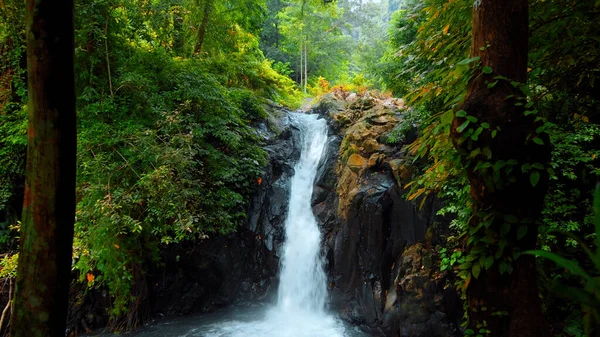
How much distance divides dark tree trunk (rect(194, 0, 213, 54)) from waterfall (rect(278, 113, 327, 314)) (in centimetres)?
474

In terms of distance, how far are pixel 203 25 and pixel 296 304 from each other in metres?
8.39

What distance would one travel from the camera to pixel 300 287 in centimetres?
854

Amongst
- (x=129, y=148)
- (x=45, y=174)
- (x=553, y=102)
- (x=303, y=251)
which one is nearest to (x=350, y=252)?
(x=303, y=251)

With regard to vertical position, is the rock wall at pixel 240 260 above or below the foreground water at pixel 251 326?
above

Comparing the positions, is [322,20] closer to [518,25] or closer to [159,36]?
[159,36]

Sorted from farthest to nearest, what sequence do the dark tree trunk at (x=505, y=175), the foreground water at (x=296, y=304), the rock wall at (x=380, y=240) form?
the foreground water at (x=296, y=304), the rock wall at (x=380, y=240), the dark tree trunk at (x=505, y=175)

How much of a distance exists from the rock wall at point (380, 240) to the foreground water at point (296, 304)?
0.39 metres

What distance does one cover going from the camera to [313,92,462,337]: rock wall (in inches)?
239

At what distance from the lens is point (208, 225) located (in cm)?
745

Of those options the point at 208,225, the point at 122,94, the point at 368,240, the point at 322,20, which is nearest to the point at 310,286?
the point at 368,240

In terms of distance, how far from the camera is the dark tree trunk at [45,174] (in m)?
1.94

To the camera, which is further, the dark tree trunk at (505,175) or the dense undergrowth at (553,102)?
the dense undergrowth at (553,102)

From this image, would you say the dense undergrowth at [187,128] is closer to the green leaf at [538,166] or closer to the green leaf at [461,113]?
the green leaf at [461,113]

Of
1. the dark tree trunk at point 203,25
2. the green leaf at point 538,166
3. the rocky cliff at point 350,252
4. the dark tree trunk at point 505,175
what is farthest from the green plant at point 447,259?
the dark tree trunk at point 203,25
